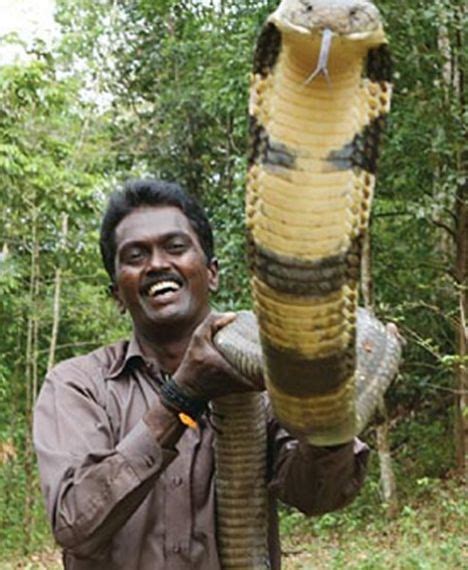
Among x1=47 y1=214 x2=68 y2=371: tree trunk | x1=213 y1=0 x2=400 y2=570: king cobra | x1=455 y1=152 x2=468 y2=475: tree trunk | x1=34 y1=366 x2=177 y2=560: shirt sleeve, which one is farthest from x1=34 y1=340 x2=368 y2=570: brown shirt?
x1=47 y1=214 x2=68 y2=371: tree trunk

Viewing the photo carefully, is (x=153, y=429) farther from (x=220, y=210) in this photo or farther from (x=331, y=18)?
(x=220, y=210)

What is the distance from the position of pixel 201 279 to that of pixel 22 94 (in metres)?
7.85

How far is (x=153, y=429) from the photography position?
2.06 m

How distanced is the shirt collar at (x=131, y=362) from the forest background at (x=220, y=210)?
4.86m

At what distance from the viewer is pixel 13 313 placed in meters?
11.4

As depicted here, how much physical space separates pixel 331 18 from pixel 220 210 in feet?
26.9

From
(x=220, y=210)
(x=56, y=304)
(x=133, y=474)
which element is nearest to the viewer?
(x=133, y=474)

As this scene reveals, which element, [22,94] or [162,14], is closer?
[22,94]

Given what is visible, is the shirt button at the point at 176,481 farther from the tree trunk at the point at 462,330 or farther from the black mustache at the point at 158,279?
the tree trunk at the point at 462,330

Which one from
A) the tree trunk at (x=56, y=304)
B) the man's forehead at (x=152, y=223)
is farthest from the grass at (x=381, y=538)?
the man's forehead at (x=152, y=223)

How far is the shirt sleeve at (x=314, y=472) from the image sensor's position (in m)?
2.10

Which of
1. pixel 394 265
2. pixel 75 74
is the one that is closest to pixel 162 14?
pixel 75 74

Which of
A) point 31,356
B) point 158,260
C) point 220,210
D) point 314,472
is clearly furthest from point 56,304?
point 314,472

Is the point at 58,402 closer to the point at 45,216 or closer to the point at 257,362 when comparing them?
the point at 257,362
